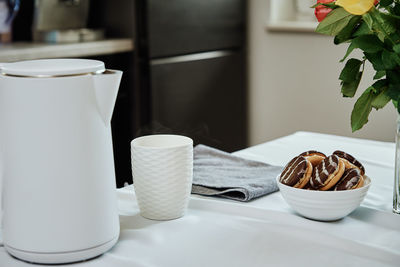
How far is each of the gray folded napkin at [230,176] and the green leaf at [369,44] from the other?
31cm

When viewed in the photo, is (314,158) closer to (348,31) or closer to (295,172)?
(295,172)

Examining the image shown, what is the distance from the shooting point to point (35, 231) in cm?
71

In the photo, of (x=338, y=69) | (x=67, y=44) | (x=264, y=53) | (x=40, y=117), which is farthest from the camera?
(x=264, y=53)

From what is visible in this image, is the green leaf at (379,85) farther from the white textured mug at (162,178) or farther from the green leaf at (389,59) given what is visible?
the white textured mug at (162,178)

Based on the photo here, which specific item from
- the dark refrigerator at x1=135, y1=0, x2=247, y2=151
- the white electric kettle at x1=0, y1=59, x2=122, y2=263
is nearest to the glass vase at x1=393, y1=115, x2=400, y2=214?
the white electric kettle at x1=0, y1=59, x2=122, y2=263

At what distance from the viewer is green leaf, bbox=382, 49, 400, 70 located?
31.2 inches

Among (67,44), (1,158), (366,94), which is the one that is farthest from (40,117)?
(67,44)

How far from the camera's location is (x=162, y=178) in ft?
2.81

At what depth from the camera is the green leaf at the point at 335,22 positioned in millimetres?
826

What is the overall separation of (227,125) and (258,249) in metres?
2.22

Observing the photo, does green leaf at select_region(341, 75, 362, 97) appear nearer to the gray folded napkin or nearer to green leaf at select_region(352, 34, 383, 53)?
green leaf at select_region(352, 34, 383, 53)

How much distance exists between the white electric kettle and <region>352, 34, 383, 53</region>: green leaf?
337mm

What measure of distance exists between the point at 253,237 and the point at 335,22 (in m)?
0.33

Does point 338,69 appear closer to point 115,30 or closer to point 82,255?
point 115,30
